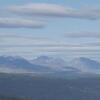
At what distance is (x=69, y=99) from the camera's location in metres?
190

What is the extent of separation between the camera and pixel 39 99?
579 feet

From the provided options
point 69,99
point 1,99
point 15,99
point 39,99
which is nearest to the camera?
point 1,99

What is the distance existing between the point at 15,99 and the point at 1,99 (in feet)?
29.9

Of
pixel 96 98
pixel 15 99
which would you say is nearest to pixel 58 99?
pixel 96 98

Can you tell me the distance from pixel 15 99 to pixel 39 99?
41334 millimetres

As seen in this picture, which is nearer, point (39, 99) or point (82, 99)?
point (39, 99)

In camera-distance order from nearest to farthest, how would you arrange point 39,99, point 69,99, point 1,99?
point 1,99 < point 39,99 < point 69,99

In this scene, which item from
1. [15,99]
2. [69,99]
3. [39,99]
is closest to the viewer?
[15,99]

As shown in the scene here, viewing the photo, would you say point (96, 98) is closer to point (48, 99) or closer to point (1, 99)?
point (48, 99)

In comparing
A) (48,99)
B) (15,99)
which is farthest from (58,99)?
(15,99)

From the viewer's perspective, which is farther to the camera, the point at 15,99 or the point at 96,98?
the point at 96,98

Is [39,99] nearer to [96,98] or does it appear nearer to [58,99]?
[58,99]

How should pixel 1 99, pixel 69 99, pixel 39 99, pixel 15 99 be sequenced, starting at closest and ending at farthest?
pixel 1 99
pixel 15 99
pixel 39 99
pixel 69 99

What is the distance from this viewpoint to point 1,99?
127m
